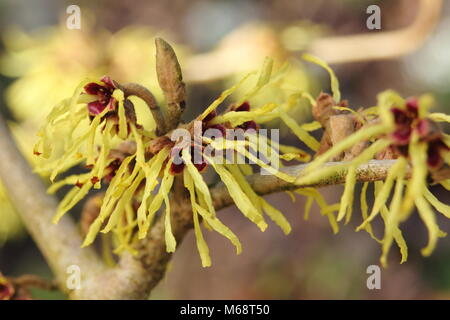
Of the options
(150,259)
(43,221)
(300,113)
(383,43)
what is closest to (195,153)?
(150,259)

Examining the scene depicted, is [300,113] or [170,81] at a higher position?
[170,81]

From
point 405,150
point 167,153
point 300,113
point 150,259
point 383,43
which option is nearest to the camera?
point 405,150

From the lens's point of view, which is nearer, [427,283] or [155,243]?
[155,243]

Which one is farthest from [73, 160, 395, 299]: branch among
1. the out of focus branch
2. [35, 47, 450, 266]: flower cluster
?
the out of focus branch

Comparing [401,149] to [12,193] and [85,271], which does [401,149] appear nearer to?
[85,271]

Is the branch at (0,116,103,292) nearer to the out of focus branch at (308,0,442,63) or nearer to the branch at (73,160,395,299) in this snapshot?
the branch at (73,160,395,299)

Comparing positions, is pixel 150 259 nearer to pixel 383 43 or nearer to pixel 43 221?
pixel 43 221

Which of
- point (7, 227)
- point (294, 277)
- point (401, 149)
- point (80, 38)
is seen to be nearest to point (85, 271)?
point (401, 149)
